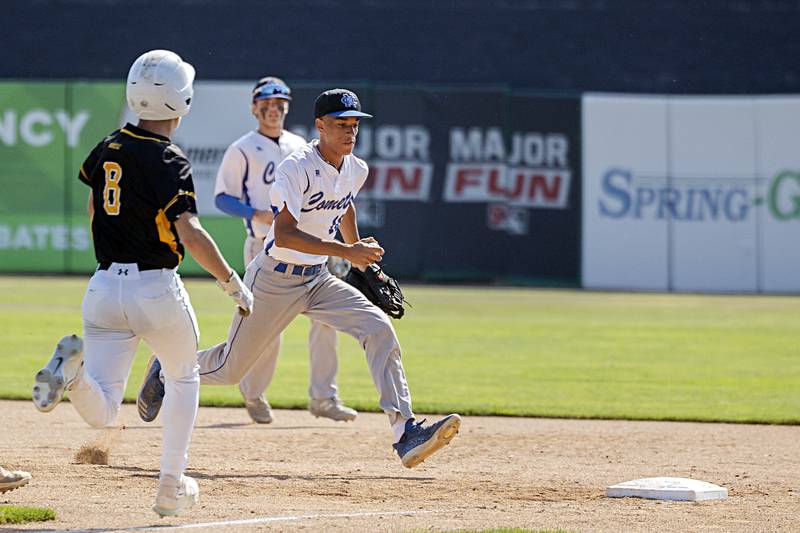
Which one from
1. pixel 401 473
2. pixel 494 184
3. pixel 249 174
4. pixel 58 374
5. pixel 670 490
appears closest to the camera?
pixel 58 374

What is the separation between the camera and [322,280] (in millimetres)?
7617

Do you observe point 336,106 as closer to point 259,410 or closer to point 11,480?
point 11,480

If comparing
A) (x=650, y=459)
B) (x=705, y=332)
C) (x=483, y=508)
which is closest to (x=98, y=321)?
(x=483, y=508)

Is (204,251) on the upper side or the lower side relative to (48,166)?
lower

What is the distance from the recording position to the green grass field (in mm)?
10961

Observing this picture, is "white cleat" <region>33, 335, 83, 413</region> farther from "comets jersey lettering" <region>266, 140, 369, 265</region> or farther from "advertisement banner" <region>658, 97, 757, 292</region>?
"advertisement banner" <region>658, 97, 757, 292</region>

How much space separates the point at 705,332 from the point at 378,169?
7696 mm

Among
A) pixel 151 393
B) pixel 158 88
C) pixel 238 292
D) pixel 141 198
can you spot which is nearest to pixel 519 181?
pixel 151 393

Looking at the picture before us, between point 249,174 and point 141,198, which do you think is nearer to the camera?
point 141,198

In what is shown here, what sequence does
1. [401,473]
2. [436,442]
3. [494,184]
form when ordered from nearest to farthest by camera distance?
[436,442] < [401,473] < [494,184]

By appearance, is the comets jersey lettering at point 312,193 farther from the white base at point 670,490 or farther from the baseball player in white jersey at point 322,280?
the white base at point 670,490

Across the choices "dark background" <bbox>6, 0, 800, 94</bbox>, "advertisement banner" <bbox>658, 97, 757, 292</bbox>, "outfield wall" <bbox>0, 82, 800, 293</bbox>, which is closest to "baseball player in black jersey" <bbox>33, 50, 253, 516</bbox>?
"outfield wall" <bbox>0, 82, 800, 293</bbox>

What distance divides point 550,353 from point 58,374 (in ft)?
30.4

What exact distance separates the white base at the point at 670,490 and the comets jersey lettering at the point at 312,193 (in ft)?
6.73
